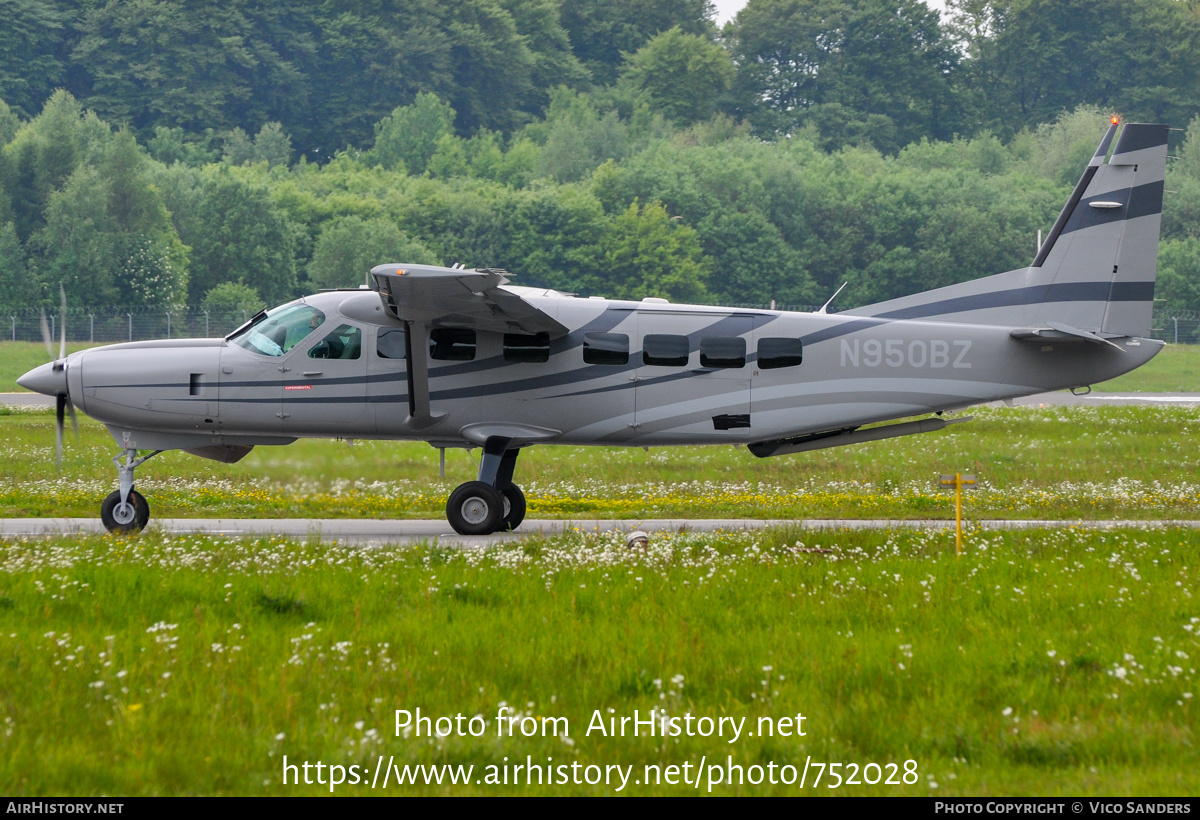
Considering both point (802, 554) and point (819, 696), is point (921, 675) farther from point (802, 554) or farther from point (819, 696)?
point (802, 554)

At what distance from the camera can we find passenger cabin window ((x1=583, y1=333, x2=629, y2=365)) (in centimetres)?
1731

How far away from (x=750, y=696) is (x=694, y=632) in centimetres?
159

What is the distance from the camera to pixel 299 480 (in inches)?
684

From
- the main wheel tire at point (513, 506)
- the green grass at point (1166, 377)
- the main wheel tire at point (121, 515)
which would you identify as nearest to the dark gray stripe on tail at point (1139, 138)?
the main wheel tire at point (513, 506)

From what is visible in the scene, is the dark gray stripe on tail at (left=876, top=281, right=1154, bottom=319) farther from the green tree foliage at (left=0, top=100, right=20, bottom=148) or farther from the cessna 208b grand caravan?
the green tree foliage at (left=0, top=100, right=20, bottom=148)

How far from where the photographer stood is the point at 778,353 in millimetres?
17406

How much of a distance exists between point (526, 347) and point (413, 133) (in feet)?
353

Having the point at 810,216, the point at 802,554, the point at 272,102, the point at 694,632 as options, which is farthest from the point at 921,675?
the point at 272,102

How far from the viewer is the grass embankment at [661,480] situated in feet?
64.5

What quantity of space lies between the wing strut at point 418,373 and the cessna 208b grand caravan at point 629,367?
250mm

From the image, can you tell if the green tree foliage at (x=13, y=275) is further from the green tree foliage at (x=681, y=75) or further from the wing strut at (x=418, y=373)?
the green tree foliage at (x=681, y=75)

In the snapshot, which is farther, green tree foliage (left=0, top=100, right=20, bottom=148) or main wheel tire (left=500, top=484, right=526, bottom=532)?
green tree foliage (left=0, top=100, right=20, bottom=148)

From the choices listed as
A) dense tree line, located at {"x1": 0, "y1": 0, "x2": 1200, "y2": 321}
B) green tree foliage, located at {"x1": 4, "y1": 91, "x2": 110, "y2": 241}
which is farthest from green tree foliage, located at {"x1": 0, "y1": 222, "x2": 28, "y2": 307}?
green tree foliage, located at {"x1": 4, "y1": 91, "x2": 110, "y2": 241}

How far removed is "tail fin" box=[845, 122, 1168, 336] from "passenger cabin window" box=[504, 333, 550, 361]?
499 cm
